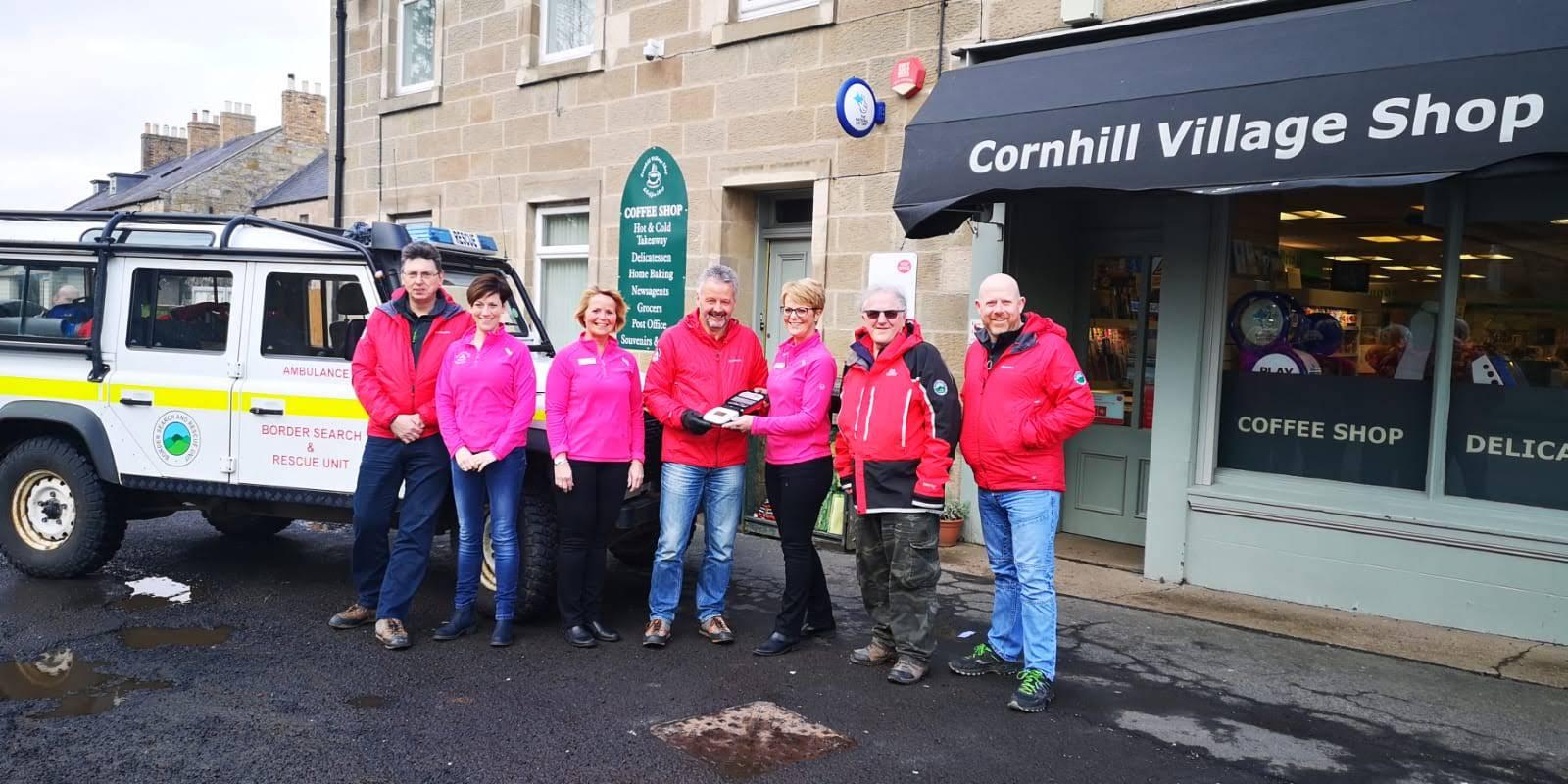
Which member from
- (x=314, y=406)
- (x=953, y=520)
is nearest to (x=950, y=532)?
(x=953, y=520)

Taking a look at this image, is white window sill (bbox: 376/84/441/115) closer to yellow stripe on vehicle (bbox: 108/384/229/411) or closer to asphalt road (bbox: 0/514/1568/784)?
yellow stripe on vehicle (bbox: 108/384/229/411)

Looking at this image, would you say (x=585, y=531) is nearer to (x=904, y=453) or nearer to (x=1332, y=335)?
(x=904, y=453)

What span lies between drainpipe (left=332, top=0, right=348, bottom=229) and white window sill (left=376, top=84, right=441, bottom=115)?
81cm

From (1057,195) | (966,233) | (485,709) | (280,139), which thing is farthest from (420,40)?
(280,139)

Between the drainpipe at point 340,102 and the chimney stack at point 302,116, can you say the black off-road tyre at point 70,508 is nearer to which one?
the drainpipe at point 340,102

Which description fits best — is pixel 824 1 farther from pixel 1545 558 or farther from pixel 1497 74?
pixel 1545 558

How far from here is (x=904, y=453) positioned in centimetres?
509

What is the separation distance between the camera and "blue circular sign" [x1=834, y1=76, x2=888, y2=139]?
27.9 feet

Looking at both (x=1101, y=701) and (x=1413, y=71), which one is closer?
(x=1101, y=701)

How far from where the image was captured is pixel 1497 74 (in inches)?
208

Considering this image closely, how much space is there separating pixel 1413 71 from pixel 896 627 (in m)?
3.74

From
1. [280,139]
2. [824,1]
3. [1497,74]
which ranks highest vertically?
[280,139]

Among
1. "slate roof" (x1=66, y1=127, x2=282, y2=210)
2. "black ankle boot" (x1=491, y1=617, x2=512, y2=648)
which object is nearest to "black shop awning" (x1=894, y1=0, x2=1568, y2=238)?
"black ankle boot" (x1=491, y1=617, x2=512, y2=648)

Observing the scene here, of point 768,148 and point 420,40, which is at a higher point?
point 420,40
